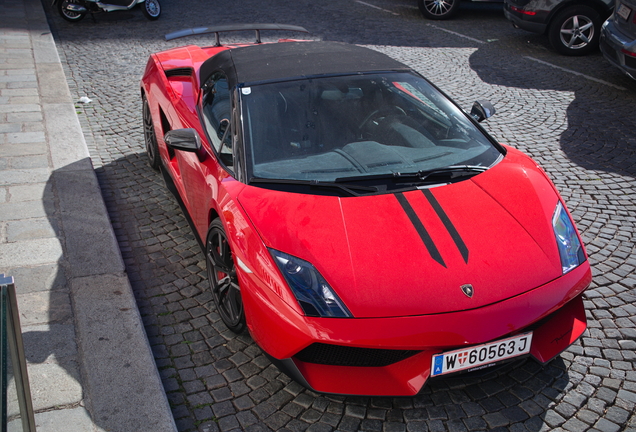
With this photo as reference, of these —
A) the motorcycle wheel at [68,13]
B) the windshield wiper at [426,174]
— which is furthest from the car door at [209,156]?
the motorcycle wheel at [68,13]

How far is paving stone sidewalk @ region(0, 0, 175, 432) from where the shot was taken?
2.97 m

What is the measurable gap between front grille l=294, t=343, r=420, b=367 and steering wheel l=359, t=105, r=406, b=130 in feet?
4.86

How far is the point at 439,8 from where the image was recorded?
12.1 m

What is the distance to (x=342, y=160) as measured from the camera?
3.49 m

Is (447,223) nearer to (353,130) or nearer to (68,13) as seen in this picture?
(353,130)

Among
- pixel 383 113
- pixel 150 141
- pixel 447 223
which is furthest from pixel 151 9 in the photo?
pixel 447 223

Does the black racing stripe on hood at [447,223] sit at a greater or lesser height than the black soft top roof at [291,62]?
lesser

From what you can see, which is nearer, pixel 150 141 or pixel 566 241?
pixel 566 241

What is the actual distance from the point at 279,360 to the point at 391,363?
1.72 feet

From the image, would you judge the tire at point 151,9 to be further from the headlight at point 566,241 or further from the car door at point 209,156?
the headlight at point 566,241

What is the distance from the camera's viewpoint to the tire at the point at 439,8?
12.1 metres

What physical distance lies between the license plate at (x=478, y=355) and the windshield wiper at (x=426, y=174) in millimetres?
1011

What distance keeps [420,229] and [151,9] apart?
1043 centimetres

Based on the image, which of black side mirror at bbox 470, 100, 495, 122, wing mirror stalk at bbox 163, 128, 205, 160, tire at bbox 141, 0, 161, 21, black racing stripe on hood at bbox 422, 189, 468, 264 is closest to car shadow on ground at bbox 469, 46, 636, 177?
black side mirror at bbox 470, 100, 495, 122
